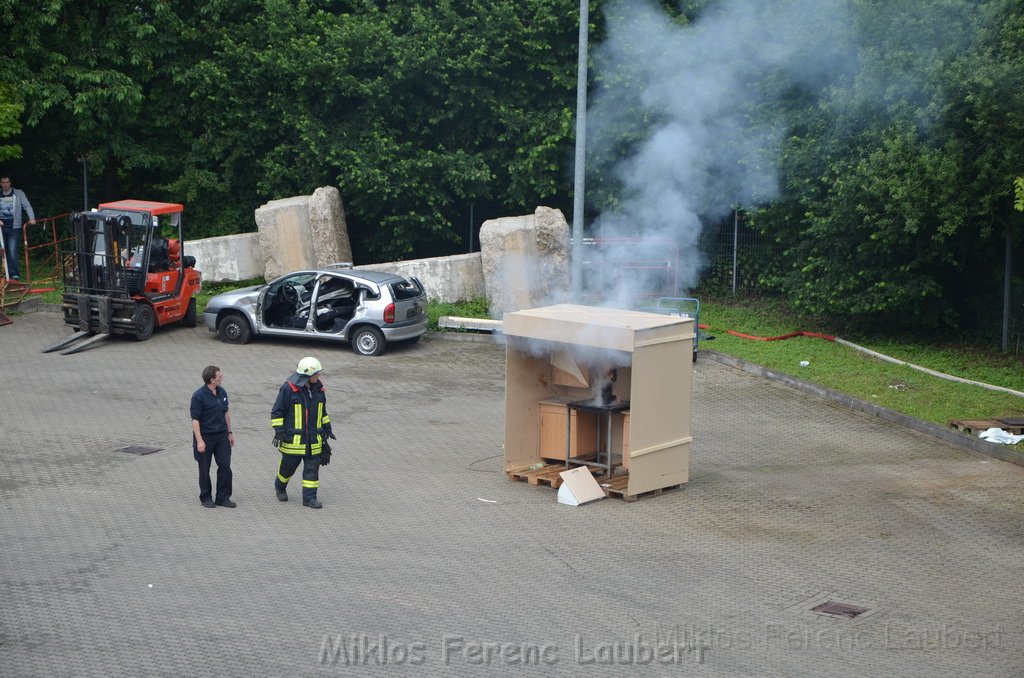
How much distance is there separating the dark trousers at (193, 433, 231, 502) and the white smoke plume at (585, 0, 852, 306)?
962cm

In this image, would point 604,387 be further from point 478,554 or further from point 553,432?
point 478,554

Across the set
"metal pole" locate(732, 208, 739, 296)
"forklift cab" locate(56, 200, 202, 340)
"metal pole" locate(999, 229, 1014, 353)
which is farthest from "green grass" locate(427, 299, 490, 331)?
"metal pole" locate(999, 229, 1014, 353)

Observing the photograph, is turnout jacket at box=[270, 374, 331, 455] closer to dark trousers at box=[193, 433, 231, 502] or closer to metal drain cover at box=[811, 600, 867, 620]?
dark trousers at box=[193, 433, 231, 502]

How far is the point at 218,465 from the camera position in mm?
12164

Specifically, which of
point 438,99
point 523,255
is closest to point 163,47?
point 438,99

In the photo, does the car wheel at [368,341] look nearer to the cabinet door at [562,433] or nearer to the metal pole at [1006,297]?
the cabinet door at [562,433]

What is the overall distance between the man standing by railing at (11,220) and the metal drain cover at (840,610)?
19086 mm

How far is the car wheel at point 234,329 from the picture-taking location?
20.4 meters

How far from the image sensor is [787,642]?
9203mm

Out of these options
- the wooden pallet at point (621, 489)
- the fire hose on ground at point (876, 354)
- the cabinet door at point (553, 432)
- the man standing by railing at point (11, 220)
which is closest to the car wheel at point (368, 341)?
the fire hose on ground at point (876, 354)

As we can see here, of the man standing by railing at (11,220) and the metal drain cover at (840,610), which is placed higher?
the man standing by railing at (11,220)

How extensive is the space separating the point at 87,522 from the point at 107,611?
2524 millimetres

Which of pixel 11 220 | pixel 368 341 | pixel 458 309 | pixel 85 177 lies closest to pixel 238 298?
pixel 368 341

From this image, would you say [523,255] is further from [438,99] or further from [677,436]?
[677,436]
